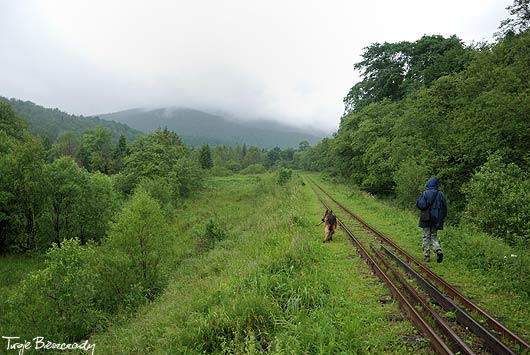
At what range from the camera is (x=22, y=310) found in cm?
1467

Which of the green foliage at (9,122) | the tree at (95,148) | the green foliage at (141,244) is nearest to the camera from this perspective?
the green foliage at (141,244)

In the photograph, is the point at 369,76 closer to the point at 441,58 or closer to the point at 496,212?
the point at 441,58

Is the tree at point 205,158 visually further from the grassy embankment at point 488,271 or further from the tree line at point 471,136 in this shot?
the grassy embankment at point 488,271

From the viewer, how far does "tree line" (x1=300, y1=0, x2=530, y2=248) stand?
13.2 m

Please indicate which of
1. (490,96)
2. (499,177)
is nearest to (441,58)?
(490,96)

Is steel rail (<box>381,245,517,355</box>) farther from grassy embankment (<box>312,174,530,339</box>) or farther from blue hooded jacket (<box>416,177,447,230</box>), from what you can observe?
blue hooded jacket (<box>416,177,447,230</box>)

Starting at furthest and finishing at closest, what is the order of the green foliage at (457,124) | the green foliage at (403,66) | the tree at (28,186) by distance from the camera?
the green foliage at (403,66) < the tree at (28,186) < the green foliage at (457,124)

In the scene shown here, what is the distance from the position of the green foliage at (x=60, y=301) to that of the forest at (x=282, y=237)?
6 cm

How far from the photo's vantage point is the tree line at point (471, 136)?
43.4ft

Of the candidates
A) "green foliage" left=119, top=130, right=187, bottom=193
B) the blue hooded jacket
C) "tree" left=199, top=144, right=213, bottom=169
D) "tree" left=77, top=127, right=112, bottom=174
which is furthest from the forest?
"tree" left=199, top=144, right=213, bottom=169

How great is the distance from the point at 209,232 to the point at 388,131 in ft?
77.5

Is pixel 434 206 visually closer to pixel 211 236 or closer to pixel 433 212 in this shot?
pixel 433 212

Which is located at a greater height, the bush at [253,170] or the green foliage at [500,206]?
the green foliage at [500,206]

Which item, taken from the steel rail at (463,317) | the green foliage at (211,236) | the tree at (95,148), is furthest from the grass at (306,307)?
the tree at (95,148)
